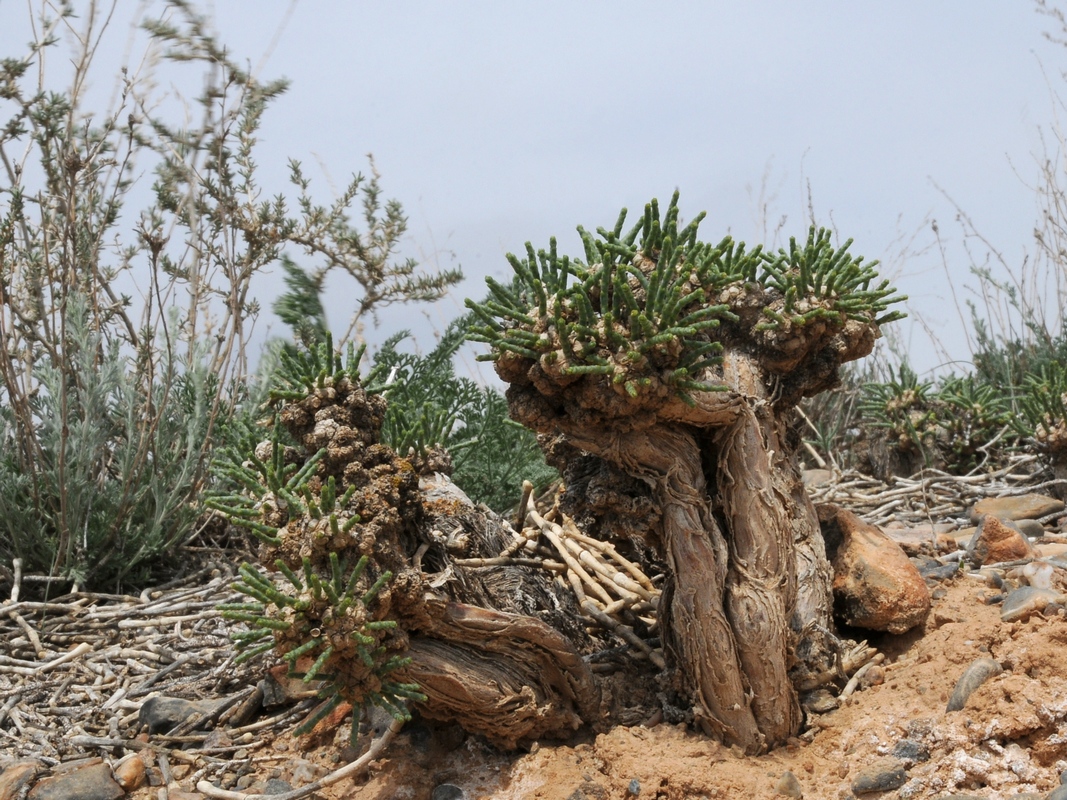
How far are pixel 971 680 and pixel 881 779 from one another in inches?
17.5

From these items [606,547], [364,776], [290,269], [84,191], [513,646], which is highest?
[84,191]

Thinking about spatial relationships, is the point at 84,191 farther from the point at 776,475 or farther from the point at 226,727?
the point at 776,475

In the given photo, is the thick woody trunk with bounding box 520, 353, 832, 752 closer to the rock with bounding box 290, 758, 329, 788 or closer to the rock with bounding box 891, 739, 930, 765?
the rock with bounding box 891, 739, 930, 765

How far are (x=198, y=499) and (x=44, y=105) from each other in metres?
2.14

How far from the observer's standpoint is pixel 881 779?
2.54 metres

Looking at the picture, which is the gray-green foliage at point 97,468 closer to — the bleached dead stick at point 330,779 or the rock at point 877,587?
the bleached dead stick at point 330,779

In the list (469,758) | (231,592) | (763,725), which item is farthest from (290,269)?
(763,725)

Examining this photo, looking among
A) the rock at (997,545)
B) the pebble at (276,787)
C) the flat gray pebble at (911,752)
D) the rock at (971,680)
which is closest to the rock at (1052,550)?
the rock at (997,545)

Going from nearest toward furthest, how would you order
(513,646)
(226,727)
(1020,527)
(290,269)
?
(513,646)
(226,727)
(290,269)
(1020,527)

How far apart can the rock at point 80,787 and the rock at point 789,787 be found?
1994 millimetres

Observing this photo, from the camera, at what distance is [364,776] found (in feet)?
9.24

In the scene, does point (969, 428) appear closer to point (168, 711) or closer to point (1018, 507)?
point (1018, 507)

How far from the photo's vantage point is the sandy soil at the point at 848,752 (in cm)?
254

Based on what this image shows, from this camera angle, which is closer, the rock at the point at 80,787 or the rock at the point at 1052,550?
the rock at the point at 80,787
